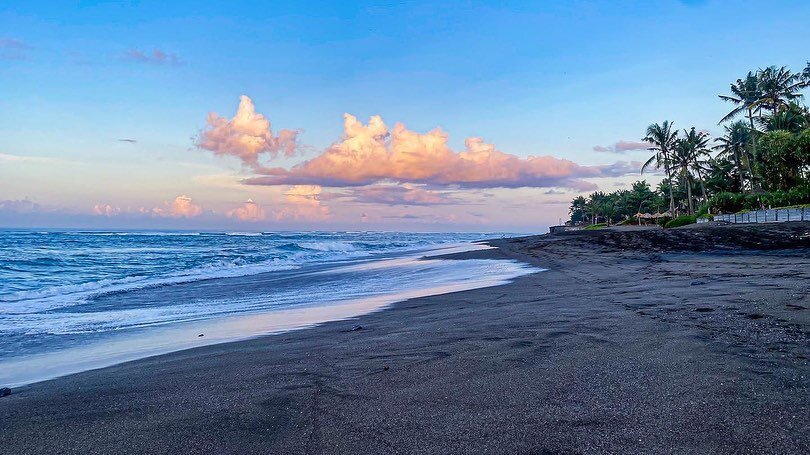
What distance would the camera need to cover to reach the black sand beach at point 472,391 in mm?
2887

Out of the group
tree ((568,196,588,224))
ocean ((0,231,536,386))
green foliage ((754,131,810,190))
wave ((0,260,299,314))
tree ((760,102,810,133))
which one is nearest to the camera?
ocean ((0,231,536,386))

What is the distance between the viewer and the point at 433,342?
555 centimetres

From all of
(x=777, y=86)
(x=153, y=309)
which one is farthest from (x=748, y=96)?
(x=153, y=309)

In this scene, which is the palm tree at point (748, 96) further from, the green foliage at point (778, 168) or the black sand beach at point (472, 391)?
the black sand beach at point (472, 391)

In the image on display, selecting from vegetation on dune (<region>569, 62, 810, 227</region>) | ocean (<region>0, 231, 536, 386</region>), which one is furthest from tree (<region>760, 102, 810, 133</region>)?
ocean (<region>0, 231, 536, 386</region>)

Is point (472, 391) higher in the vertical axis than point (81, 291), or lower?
higher

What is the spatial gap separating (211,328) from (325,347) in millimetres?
3663

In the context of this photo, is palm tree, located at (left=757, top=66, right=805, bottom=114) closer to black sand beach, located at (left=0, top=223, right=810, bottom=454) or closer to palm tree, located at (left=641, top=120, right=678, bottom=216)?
palm tree, located at (left=641, top=120, right=678, bottom=216)

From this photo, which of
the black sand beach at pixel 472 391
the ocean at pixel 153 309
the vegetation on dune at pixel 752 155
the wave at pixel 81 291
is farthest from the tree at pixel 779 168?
the black sand beach at pixel 472 391

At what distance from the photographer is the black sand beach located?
9.47ft

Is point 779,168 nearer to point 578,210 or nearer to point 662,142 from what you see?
point 662,142

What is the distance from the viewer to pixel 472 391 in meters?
3.71

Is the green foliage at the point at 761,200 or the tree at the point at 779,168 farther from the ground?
the tree at the point at 779,168

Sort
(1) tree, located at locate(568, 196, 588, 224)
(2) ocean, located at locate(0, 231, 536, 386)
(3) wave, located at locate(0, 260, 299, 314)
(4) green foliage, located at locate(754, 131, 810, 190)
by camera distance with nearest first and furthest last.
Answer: (2) ocean, located at locate(0, 231, 536, 386) → (3) wave, located at locate(0, 260, 299, 314) → (4) green foliage, located at locate(754, 131, 810, 190) → (1) tree, located at locate(568, 196, 588, 224)
